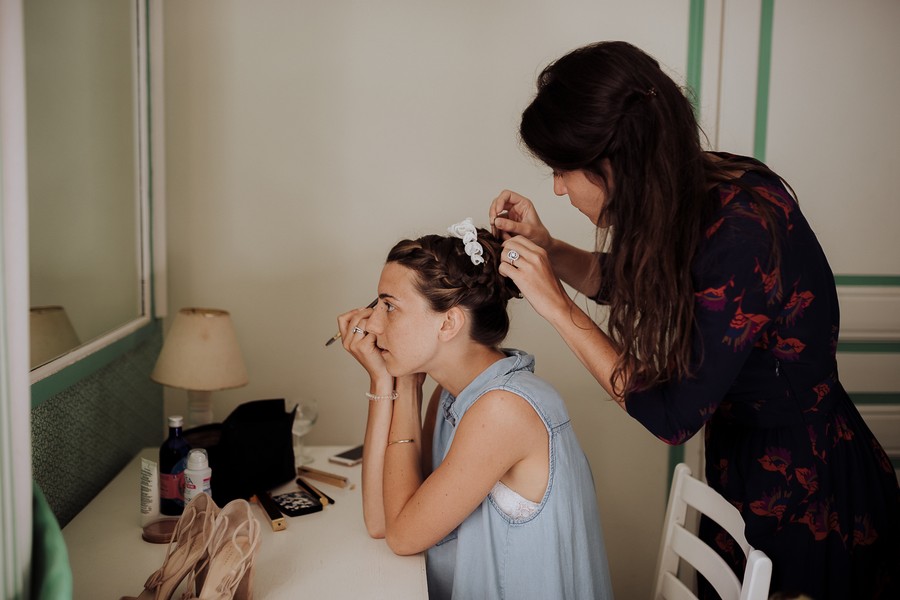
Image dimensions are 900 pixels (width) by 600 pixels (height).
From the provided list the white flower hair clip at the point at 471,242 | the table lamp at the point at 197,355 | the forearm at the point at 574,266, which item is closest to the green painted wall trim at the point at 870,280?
the forearm at the point at 574,266

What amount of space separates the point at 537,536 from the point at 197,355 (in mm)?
960

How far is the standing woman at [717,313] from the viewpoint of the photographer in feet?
4.14

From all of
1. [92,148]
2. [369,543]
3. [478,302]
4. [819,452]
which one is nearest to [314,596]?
[369,543]

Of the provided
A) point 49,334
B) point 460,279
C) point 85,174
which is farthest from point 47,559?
point 85,174

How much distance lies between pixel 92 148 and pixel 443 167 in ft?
3.22

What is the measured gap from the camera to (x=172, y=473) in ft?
5.03

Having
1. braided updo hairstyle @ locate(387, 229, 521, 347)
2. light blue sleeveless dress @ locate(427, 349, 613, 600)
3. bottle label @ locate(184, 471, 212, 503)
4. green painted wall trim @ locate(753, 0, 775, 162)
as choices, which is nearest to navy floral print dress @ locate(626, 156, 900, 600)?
light blue sleeveless dress @ locate(427, 349, 613, 600)

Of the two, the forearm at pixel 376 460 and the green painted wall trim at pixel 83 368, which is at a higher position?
the green painted wall trim at pixel 83 368

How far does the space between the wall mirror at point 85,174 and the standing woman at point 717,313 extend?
0.88 m

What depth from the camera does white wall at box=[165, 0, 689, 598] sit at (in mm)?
2230

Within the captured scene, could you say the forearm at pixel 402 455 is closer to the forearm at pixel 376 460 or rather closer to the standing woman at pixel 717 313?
the forearm at pixel 376 460

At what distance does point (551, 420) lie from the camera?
1.39m

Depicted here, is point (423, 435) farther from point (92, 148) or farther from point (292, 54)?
point (292, 54)

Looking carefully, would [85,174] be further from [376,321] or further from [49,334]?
[376,321]
